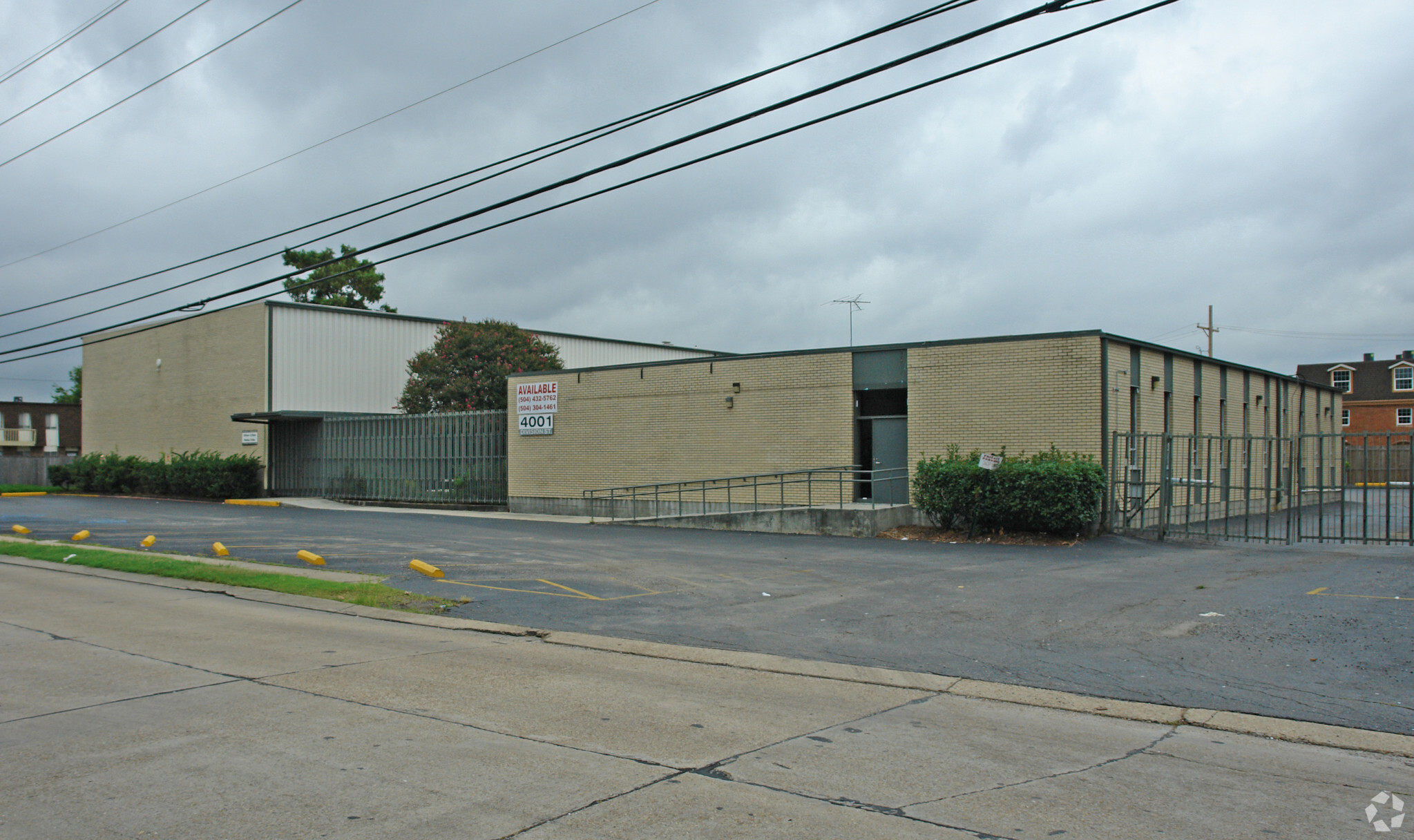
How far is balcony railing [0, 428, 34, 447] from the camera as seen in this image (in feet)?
279

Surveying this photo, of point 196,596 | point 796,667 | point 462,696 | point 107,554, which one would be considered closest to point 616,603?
point 796,667

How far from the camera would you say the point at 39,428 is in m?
88.2

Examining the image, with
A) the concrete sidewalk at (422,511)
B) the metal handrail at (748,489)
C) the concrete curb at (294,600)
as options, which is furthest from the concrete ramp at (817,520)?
the concrete curb at (294,600)

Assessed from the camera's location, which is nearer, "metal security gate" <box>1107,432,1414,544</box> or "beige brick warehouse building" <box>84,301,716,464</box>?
"metal security gate" <box>1107,432,1414,544</box>

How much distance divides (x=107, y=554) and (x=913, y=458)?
695 inches

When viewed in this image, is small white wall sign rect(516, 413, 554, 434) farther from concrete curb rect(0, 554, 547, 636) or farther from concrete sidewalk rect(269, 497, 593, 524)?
concrete curb rect(0, 554, 547, 636)

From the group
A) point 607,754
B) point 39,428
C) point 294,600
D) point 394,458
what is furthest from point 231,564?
point 39,428

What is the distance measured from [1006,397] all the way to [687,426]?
958 centimetres

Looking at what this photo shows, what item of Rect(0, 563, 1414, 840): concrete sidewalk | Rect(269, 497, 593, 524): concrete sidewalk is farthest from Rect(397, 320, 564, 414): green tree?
Rect(0, 563, 1414, 840): concrete sidewalk

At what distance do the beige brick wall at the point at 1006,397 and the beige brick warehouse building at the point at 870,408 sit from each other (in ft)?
0.10

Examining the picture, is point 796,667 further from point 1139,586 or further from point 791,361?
point 791,361

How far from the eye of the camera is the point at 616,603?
40.7ft

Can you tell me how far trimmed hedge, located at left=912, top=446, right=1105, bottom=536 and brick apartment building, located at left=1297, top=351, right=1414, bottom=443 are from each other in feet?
193

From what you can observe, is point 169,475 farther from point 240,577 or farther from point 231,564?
point 240,577
